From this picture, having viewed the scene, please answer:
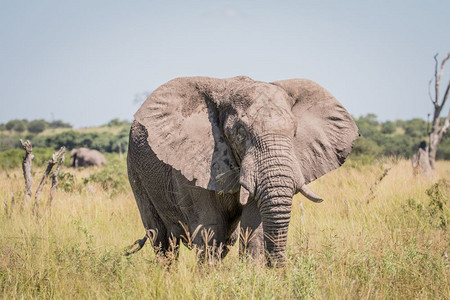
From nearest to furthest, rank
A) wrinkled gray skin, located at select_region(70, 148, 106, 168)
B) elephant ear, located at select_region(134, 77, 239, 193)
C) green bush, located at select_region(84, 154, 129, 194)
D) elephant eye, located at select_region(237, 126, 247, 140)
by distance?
1. elephant eye, located at select_region(237, 126, 247, 140)
2. elephant ear, located at select_region(134, 77, 239, 193)
3. green bush, located at select_region(84, 154, 129, 194)
4. wrinkled gray skin, located at select_region(70, 148, 106, 168)

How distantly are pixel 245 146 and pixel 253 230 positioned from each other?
0.69 metres

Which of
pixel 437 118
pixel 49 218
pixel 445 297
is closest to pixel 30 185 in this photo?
pixel 49 218

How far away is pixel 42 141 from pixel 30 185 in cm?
5240

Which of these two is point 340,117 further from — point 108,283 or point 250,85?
point 108,283

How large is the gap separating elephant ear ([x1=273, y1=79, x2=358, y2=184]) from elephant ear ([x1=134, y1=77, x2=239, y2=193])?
0.60 m

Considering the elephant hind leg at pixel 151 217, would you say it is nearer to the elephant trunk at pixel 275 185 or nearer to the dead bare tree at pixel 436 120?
the elephant trunk at pixel 275 185

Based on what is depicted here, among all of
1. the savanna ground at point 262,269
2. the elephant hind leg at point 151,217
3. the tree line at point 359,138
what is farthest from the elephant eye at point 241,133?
the tree line at point 359,138

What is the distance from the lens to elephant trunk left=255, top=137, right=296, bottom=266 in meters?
4.18

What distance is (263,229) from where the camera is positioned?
439 centimetres

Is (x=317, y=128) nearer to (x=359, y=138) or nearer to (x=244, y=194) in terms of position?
(x=244, y=194)

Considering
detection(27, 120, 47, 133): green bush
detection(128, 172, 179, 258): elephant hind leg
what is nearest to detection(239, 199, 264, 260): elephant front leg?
detection(128, 172, 179, 258): elephant hind leg

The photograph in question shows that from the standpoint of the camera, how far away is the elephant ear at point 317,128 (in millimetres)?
4855

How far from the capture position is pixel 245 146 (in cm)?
448

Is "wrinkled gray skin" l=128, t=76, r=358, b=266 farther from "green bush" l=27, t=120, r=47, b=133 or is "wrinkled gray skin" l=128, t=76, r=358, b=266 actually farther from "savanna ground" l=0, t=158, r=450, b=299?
"green bush" l=27, t=120, r=47, b=133
